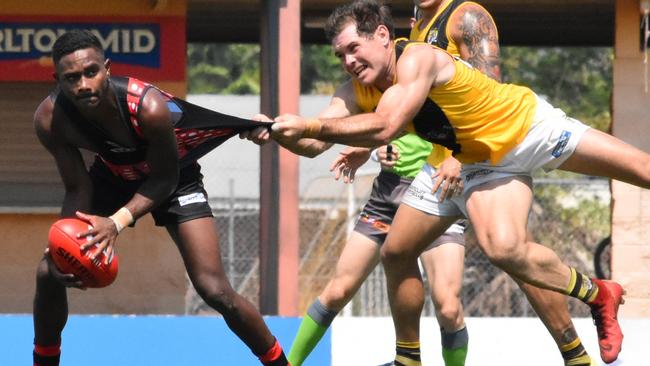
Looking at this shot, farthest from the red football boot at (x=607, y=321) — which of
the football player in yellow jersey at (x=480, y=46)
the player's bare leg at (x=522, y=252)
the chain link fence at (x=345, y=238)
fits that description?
the chain link fence at (x=345, y=238)

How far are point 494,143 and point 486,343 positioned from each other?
2959 mm

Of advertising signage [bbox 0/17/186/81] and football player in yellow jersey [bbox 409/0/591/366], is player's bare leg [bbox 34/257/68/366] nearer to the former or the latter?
football player in yellow jersey [bbox 409/0/591/366]

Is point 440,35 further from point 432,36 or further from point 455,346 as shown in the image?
point 455,346

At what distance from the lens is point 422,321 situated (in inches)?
384

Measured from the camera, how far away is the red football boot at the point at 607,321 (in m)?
7.28

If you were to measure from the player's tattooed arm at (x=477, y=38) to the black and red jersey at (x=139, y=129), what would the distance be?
1279mm

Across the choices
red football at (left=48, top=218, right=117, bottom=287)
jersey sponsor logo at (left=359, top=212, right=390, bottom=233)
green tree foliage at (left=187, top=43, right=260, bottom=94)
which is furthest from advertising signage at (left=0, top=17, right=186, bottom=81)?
green tree foliage at (left=187, top=43, right=260, bottom=94)

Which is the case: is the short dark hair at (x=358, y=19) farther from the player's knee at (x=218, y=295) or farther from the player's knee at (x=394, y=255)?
the player's knee at (x=218, y=295)

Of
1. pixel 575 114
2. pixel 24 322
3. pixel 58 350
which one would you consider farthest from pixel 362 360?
pixel 575 114

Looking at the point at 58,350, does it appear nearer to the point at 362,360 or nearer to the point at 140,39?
the point at 362,360

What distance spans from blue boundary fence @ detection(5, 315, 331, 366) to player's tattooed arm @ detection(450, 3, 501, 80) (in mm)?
2679

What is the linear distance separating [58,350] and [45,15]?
5.49 m

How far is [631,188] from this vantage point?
12047mm

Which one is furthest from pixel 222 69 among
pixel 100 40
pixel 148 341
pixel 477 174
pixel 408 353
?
pixel 477 174
